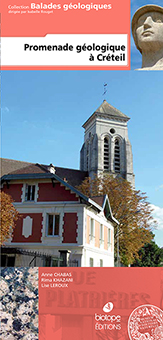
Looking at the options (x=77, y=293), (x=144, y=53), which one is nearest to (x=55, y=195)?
(x=77, y=293)

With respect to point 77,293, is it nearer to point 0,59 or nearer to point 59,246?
point 59,246

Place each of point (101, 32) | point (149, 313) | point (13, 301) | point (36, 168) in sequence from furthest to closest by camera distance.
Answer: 1. point (36, 168)
2. point (101, 32)
3. point (13, 301)
4. point (149, 313)

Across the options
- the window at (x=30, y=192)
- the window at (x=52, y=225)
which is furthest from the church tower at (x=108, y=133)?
the window at (x=30, y=192)

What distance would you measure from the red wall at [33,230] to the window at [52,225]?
9cm

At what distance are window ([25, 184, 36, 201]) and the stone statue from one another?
1.79 metres

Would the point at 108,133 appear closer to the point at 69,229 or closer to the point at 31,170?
the point at 31,170

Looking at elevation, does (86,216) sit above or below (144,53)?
below

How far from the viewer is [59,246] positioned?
9.14ft

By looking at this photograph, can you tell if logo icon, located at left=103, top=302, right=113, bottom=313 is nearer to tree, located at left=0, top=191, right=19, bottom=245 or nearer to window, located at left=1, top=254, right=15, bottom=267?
window, located at left=1, top=254, right=15, bottom=267

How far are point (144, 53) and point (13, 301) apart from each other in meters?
2.83

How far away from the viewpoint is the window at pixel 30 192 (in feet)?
9.88

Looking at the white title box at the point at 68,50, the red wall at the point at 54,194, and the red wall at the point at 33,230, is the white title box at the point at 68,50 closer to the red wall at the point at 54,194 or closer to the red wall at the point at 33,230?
the red wall at the point at 54,194

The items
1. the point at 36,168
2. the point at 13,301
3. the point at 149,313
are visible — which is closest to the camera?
the point at 149,313

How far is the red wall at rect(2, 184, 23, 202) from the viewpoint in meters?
3.07
